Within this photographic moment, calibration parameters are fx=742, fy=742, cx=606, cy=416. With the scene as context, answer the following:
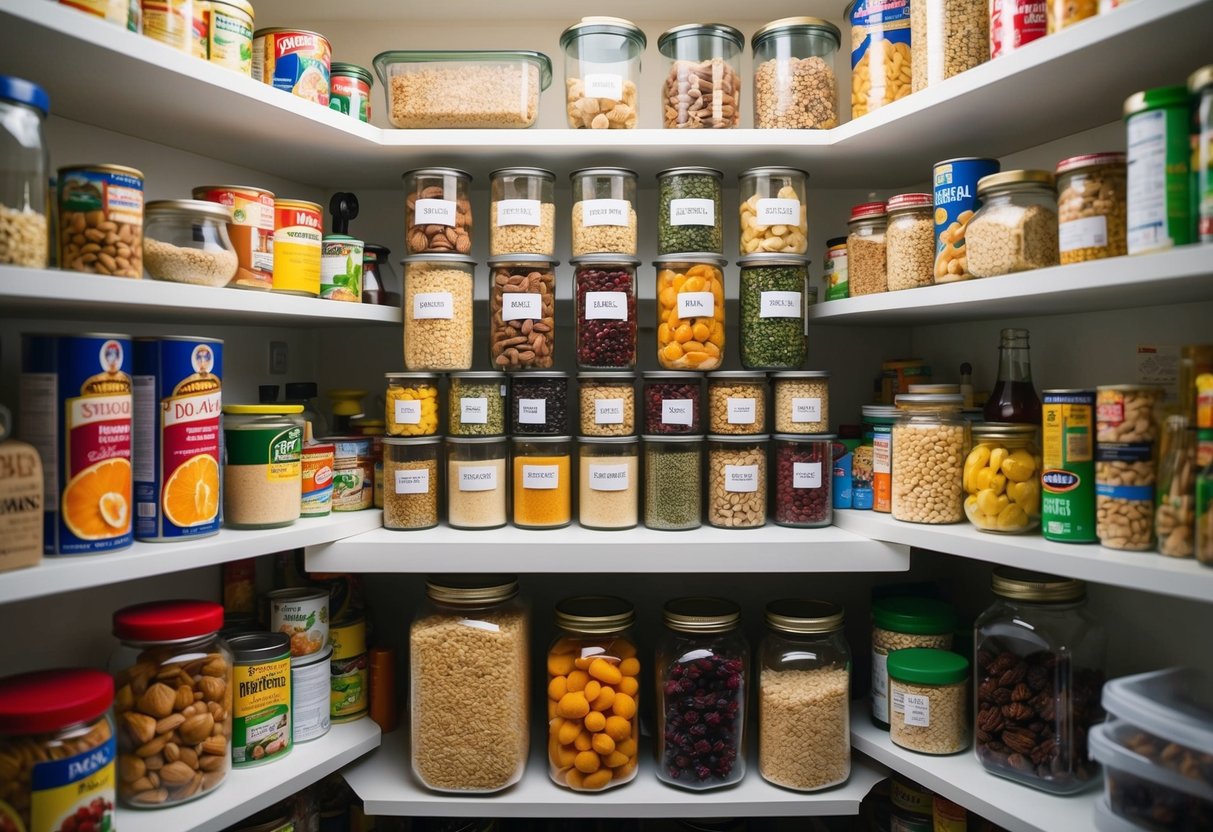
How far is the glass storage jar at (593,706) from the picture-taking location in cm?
138

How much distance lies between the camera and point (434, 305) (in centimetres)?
147

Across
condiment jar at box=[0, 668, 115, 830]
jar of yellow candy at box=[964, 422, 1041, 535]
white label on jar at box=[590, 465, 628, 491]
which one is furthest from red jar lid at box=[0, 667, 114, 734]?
jar of yellow candy at box=[964, 422, 1041, 535]

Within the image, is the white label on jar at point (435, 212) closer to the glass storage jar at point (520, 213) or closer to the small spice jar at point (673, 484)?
the glass storage jar at point (520, 213)

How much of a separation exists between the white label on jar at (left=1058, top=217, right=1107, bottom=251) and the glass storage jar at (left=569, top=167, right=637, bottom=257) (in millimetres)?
749

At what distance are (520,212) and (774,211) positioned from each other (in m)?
0.51

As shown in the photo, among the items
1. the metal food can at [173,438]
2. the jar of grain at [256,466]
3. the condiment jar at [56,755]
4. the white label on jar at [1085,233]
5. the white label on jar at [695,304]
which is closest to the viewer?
the condiment jar at [56,755]

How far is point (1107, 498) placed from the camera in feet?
3.65

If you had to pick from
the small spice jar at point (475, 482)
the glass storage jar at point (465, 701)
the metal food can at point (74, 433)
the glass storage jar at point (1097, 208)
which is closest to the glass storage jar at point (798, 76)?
the glass storage jar at point (1097, 208)

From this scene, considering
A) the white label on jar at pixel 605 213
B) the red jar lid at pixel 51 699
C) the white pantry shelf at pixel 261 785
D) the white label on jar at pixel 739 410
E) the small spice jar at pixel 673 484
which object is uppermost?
the white label on jar at pixel 605 213

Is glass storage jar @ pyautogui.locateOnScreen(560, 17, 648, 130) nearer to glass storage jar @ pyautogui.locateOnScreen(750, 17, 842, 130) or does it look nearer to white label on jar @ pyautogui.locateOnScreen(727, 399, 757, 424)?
glass storage jar @ pyautogui.locateOnScreen(750, 17, 842, 130)

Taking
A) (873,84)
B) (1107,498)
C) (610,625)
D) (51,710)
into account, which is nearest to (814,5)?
(873,84)

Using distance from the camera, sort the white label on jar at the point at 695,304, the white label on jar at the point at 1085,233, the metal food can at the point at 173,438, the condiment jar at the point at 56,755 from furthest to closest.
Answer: the white label on jar at the point at 695,304
the metal food can at the point at 173,438
the white label on jar at the point at 1085,233
the condiment jar at the point at 56,755

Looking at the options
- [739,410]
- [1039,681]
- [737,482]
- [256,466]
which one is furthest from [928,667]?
[256,466]

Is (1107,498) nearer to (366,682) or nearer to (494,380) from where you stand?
(494,380)
